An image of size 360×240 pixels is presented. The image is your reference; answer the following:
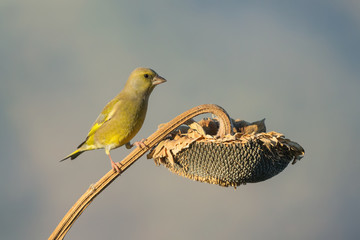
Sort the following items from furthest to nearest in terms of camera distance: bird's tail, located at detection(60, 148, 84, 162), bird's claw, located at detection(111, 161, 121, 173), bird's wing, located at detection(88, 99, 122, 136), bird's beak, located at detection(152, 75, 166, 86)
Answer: bird's tail, located at detection(60, 148, 84, 162), bird's wing, located at detection(88, 99, 122, 136), bird's beak, located at detection(152, 75, 166, 86), bird's claw, located at detection(111, 161, 121, 173)

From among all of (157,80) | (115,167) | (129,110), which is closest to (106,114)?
(129,110)

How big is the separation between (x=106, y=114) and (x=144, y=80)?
66 centimetres

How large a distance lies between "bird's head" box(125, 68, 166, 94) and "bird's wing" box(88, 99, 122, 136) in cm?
28

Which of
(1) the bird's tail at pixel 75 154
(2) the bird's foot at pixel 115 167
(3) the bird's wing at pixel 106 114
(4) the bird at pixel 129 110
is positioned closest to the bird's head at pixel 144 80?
(4) the bird at pixel 129 110

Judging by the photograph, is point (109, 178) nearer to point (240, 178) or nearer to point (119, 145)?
point (119, 145)

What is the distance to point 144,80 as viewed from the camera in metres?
4.55

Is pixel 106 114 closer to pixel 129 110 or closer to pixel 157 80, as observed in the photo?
pixel 129 110

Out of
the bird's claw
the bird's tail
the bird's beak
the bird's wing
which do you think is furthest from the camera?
the bird's tail

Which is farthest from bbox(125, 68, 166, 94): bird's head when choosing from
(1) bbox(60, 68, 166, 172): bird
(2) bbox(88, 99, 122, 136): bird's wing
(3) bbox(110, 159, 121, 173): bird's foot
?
(3) bbox(110, 159, 121, 173): bird's foot

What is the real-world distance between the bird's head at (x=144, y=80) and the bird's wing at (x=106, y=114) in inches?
11.0

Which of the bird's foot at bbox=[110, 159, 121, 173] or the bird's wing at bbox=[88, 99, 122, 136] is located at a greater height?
the bird's wing at bbox=[88, 99, 122, 136]

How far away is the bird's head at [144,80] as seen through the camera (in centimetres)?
454

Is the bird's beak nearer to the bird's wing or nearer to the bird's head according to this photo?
the bird's head

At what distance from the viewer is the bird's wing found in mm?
4754
